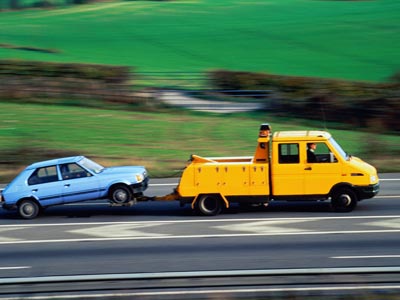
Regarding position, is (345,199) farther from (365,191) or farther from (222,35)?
(222,35)

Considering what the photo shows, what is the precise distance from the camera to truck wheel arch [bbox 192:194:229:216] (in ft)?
60.1

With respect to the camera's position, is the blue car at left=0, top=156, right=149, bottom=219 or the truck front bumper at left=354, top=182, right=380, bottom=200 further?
the blue car at left=0, top=156, right=149, bottom=219

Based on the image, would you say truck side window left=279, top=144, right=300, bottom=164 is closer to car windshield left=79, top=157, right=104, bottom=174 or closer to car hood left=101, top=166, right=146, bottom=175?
car hood left=101, top=166, right=146, bottom=175

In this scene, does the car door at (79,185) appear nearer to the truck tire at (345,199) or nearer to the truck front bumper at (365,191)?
the truck tire at (345,199)

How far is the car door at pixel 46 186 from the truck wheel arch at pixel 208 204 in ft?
11.5

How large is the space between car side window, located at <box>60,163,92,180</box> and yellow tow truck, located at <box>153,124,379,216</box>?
8.80ft

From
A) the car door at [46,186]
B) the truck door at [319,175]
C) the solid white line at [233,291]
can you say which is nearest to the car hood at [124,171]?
the car door at [46,186]

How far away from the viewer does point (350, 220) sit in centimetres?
1723

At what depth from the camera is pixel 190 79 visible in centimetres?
4250

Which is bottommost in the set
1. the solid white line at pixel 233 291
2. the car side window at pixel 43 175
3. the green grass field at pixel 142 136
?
the solid white line at pixel 233 291

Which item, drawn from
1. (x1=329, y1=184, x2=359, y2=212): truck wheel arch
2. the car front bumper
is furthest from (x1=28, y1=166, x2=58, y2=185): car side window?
(x1=329, y1=184, x2=359, y2=212): truck wheel arch

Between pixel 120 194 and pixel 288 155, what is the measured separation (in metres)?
4.27

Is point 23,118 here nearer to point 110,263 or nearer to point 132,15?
point 110,263

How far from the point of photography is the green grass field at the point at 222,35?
49.0 metres
